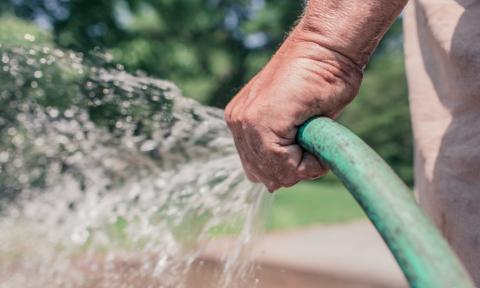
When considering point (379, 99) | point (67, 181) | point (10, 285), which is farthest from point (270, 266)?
point (379, 99)

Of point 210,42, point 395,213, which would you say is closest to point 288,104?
point 395,213

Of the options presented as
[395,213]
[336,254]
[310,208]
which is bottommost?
[310,208]

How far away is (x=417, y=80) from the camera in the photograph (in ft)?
6.86

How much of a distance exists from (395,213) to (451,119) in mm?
897

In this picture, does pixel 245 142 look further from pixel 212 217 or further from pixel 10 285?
pixel 10 285

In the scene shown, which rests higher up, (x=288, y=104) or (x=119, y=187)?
(x=288, y=104)

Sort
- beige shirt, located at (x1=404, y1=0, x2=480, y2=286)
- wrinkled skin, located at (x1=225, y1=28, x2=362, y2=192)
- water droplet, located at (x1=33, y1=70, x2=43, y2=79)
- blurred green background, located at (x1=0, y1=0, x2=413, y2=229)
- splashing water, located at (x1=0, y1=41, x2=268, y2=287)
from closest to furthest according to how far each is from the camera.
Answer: wrinkled skin, located at (x1=225, y1=28, x2=362, y2=192)
beige shirt, located at (x1=404, y1=0, x2=480, y2=286)
splashing water, located at (x1=0, y1=41, x2=268, y2=287)
water droplet, located at (x1=33, y1=70, x2=43, y2=79)
blurred green background, located at (x1=0, y1=0, x2=413, y2=229)

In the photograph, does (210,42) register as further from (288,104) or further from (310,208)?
(288,104)

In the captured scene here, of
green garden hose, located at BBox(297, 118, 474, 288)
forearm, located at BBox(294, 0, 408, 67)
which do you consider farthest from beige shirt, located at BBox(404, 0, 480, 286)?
green garden hose, located at BBox(297, 118, 474, 288)

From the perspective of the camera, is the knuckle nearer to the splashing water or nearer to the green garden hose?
the green garden hose

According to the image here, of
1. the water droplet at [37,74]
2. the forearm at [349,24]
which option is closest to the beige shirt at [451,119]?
the forearm at [349,24]

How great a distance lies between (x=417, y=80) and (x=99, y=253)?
1838 millimetres

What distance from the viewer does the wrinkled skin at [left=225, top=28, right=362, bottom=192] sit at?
137 centimetres

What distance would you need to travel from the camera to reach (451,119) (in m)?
1.87
